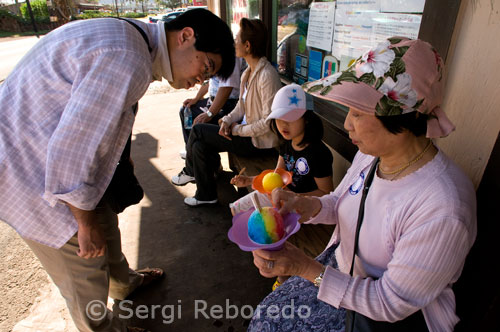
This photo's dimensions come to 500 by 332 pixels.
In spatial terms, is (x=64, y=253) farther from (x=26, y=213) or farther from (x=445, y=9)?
(x=445, y=9)

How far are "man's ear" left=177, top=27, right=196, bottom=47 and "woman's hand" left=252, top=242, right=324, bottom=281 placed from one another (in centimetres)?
108

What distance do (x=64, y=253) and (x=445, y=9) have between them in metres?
2.28

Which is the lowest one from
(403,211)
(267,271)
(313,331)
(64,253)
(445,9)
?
(313,331)

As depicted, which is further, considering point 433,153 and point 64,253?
point 64,253

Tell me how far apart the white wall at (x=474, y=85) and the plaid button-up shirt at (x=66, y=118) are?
1450 mm

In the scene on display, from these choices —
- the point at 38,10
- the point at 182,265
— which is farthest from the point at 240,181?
the point at 38,10

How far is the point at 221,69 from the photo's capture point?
1683 millimetres

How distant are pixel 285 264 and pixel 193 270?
66.2 inches

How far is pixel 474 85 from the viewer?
4.49ft

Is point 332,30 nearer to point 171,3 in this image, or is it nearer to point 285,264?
point 285,264

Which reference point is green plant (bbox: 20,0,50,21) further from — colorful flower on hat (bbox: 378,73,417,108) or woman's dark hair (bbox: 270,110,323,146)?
colorful flower on hat (bbox: 378,73,417,108)

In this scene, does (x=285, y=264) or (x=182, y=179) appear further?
(x=182, y=179)

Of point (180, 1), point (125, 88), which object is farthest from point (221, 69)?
point (180, 1)

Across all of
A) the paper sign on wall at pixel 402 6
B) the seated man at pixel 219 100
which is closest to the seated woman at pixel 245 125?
the seated man at pixel 219 100
